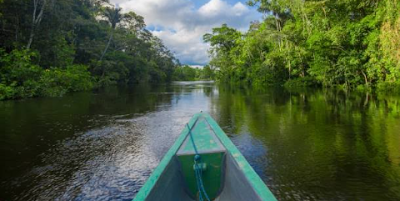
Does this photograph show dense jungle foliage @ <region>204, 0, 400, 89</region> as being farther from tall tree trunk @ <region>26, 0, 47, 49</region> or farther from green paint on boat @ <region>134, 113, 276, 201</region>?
tall tree trunk @ <region>26, 0, 47, 49</region>

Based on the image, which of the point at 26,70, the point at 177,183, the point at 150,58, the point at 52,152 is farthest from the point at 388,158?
the point at 150,58

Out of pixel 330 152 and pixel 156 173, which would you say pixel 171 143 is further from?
pixel 156 173

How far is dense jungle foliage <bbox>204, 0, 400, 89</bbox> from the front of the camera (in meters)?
16.4

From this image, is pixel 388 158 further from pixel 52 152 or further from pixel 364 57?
pixel 364 57

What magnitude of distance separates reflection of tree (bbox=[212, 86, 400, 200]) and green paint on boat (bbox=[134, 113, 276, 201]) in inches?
37.6

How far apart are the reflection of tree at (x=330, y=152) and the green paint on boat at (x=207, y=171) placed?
955 mm

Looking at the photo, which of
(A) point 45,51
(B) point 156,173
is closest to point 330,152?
(B) point 156,173

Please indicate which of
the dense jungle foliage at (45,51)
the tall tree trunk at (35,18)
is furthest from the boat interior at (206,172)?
the tall tree trunk at (35,18)

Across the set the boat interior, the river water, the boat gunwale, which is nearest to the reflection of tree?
the river water

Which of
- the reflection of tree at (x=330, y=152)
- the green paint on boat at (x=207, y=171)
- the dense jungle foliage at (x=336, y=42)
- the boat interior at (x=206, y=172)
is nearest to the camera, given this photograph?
the green paint on boat at (x=207, y=171)

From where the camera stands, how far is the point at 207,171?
126 inches

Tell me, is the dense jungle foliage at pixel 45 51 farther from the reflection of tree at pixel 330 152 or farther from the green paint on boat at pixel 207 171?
the green paint on boat at pixel 207 171

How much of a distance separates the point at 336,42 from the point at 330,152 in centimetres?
1727

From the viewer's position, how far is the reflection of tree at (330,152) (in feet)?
12.2
